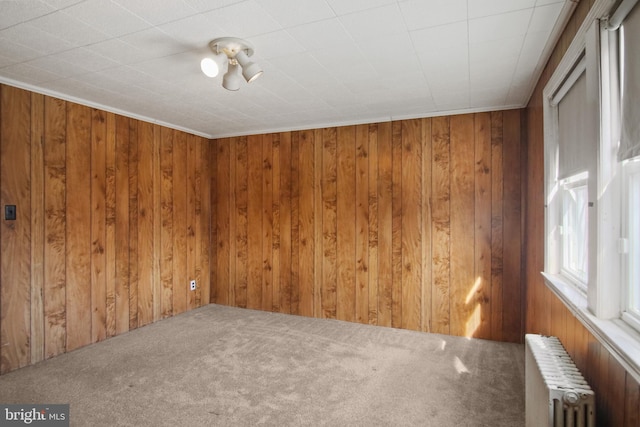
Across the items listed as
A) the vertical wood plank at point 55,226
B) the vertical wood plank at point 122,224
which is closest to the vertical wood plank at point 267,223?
the vertical wood plank at point 122,224

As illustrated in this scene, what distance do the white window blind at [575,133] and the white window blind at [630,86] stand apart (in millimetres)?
219

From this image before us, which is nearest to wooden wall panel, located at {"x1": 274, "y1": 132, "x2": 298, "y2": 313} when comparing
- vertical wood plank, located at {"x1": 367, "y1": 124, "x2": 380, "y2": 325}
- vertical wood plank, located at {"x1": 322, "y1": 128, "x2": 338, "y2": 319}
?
vertical wood plank, located at {"x1": 322, "y1": 128, "x2": 338, "y2": 319}

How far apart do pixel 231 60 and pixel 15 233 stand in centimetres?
226

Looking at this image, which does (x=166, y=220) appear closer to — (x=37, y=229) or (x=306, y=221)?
(x=37, y=229)

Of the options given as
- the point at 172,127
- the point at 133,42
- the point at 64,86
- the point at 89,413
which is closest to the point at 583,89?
the point at 133,42

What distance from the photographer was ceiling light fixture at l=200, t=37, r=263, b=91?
204 centimetres

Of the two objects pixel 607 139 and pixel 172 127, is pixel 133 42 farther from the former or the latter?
pixel 607 139

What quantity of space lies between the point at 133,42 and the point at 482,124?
3.09m

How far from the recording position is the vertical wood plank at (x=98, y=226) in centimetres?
333

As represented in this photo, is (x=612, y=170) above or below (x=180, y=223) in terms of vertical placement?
above

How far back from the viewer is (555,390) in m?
1.36

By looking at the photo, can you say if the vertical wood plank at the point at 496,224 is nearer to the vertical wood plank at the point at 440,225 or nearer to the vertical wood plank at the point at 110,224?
the vertical wood plank at the point at 440,225

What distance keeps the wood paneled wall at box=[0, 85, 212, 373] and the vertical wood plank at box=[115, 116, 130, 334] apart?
0.03 feet
